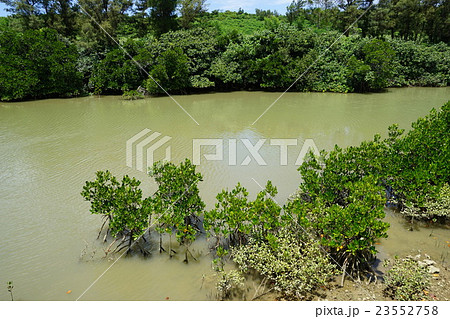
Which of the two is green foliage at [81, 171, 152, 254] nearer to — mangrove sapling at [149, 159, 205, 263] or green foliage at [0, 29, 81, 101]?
mangrove sapling at [149, 159, 205, 263]

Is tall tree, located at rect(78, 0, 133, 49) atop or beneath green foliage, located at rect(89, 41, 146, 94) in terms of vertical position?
atop

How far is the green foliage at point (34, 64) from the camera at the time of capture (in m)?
20.5

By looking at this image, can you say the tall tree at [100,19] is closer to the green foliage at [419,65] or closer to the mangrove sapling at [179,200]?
the mangrove sapling at [179,200]

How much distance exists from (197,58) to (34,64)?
11.3 meters

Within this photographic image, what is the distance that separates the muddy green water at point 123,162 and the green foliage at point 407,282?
3.33ft

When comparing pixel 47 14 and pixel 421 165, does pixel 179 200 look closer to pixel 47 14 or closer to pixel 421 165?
pixel 421 165

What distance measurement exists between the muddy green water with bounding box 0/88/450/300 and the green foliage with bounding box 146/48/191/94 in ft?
3.71

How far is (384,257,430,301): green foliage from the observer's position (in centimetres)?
450

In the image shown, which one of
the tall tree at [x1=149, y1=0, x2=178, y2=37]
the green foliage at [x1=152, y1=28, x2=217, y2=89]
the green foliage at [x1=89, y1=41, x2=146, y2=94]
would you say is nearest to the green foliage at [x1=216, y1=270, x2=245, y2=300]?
the green foliage at [x1=152, y1=28, x2=217, y2=89]

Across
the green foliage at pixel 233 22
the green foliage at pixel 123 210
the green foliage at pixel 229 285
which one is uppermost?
the green foliage at pixel 233 22

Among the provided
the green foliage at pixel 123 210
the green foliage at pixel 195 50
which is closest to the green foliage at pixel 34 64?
the green foliage at pixel 195 50

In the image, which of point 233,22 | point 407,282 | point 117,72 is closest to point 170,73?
point 117,72

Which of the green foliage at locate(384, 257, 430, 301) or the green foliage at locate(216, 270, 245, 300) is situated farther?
the green foliage at locate(216, 270, 245, 300)
